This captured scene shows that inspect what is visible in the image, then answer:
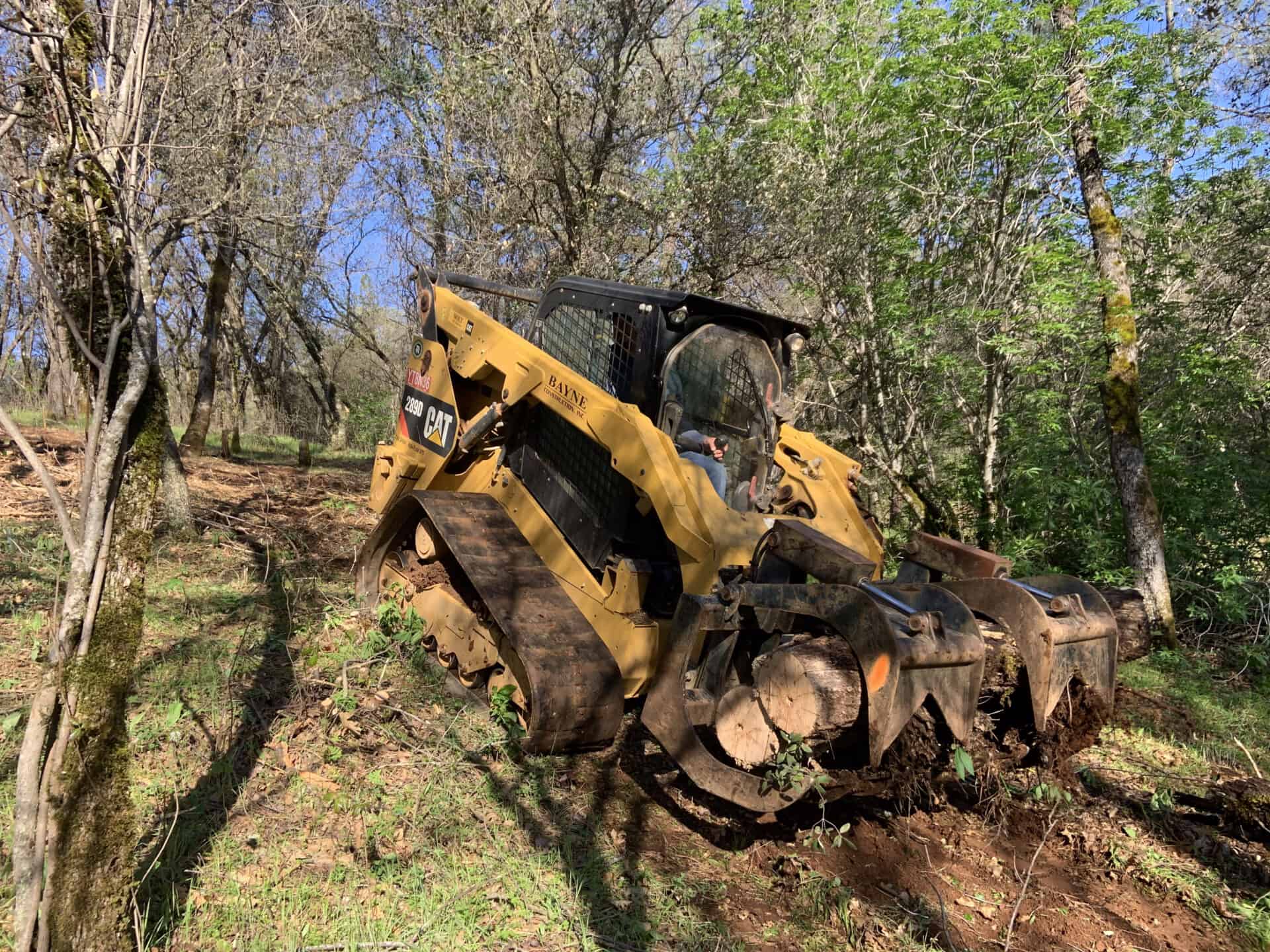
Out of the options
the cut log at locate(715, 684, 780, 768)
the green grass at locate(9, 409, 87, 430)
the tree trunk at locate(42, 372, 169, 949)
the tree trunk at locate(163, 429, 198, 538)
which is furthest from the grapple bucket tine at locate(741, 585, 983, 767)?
the green grass at locate(9, 409, 87, 430)

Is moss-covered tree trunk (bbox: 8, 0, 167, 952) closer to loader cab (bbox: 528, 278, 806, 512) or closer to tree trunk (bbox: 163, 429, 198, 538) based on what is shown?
loader cab (bbox: 528, 278, 806, 512)

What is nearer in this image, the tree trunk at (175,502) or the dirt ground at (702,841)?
the dirt ground at (702,841)

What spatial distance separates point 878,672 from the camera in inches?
106

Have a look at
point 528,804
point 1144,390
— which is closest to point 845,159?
point 1144,390

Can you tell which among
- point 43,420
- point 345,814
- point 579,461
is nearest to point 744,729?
point 345,814

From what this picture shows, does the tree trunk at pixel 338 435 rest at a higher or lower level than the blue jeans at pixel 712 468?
A: lower

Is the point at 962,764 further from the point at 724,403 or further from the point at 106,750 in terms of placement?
the point at 106,750

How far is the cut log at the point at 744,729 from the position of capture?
9.69ft

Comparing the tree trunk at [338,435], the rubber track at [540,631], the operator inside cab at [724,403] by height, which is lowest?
the tree trunk at [338,435]

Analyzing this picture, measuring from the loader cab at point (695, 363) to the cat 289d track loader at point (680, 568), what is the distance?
0.05 ft

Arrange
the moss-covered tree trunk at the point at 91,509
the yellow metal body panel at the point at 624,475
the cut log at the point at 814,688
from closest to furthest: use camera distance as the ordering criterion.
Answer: the moss-covered tree trunk at the point at 91,509
the cut log at the point at 814,688
the yellow metal body panel at the point at 624,475

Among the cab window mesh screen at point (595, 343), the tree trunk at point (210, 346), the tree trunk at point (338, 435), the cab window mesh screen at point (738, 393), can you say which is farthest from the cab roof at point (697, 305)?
the tree trunk at point (338, 435)

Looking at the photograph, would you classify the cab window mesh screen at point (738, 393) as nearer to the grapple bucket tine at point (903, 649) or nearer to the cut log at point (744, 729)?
the grapple bucket tine at point (903, 649)

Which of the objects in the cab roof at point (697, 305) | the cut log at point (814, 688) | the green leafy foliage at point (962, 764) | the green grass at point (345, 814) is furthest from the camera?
the cab roof at point (697, 305)
